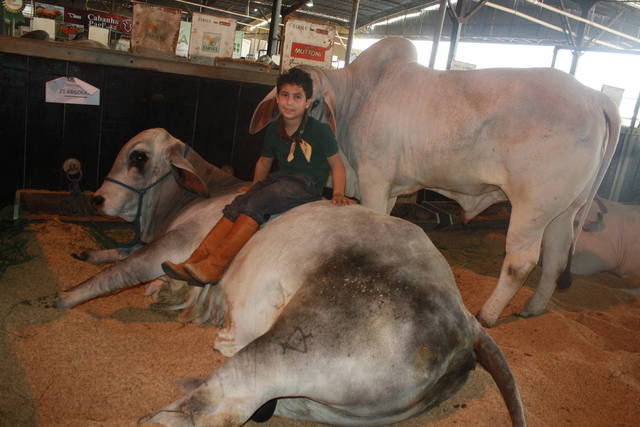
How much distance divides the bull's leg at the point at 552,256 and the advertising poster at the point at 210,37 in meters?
3.88

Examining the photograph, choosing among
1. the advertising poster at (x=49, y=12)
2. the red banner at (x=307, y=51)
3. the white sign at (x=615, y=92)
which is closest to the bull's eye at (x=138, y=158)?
the red banner at (x=307, y=51)

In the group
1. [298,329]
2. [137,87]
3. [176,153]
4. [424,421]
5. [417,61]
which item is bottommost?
[424,421]

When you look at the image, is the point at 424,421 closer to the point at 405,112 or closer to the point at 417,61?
the point at 405,112

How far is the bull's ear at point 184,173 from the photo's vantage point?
3.27 m

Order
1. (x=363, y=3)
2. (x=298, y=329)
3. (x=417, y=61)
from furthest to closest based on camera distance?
(x=363, y=3)
(x=417, y=61)
(x=298, y=329)

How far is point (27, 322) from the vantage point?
2.66m

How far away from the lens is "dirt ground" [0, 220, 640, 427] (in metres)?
2.11

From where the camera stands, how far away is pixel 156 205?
11.6ft

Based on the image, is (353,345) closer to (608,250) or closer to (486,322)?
(486,322)

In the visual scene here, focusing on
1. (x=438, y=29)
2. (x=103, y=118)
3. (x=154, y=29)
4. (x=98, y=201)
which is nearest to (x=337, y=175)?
(x=98, y=201)

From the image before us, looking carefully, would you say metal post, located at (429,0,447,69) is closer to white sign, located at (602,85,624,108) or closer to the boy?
white sign, located at (602,85,624,108)

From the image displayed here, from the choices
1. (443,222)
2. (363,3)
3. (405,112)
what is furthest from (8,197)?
(363,3)

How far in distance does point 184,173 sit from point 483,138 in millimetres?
2132

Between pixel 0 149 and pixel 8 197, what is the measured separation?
440 millimetres
